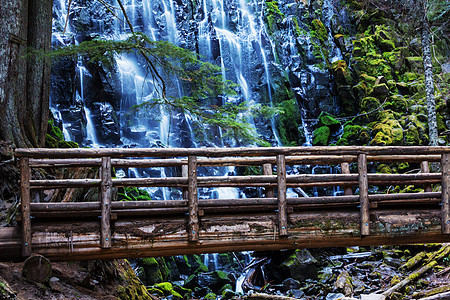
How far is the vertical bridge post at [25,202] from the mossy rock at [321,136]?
679 inches

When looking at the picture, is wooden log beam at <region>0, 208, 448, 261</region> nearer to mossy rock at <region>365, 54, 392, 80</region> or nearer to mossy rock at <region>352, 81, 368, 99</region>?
mossy rock at <region>352, 81, 368, 99</region>

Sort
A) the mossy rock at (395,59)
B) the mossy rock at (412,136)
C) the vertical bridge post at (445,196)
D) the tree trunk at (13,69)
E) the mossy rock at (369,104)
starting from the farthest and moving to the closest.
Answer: the mossy rock at (395,59) → the mossy rock at (369,104) → the mossy rock at (412,136) → the tree trunk at (13,69) → the vertical bridge post at (445,196)

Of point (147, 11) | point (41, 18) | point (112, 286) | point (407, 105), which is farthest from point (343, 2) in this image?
point (112, 286)

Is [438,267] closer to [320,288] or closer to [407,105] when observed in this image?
[320,288]

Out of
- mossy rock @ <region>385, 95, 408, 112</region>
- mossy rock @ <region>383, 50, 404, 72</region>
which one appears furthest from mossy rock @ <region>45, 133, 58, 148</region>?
mossy rock @ <region>383, 50, 404, 72</region>

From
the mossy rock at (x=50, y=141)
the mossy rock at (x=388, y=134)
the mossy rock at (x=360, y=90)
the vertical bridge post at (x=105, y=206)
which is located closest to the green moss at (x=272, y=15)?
the mossy rock at (x=360, y=90)

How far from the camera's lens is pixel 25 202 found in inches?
192

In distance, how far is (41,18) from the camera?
24.3 feet

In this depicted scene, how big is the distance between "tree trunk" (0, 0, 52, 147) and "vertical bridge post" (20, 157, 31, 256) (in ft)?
5.62

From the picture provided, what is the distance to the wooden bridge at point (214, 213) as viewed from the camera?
5.05 meters

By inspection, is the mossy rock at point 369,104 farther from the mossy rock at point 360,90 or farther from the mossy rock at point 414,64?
the mossy rock at point 414,64

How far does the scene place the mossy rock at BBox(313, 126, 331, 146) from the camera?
798 inches

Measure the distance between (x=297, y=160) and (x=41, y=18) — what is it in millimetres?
5824

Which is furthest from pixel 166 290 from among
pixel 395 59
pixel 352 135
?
pixel 395 59
